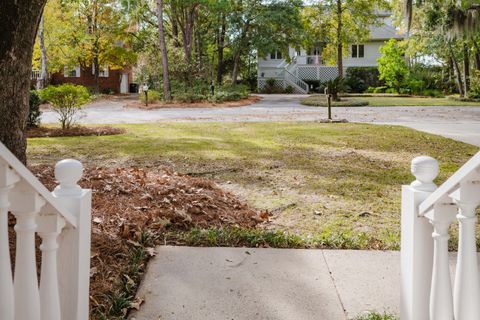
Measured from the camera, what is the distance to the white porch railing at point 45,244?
1475mm

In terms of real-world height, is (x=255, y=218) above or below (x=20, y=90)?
below

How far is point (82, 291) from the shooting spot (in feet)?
6.56

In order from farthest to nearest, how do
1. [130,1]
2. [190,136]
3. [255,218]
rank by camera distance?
[130,1]
[190,136]
[255,218]

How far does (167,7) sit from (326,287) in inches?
1233

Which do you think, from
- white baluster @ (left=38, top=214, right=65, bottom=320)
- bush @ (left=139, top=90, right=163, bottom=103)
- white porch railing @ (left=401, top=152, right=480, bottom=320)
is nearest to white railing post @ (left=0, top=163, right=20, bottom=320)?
white baluster @ (left=38, top=214, right=65, bottom=320)

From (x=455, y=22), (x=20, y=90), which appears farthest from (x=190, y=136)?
(x=455, y=22)

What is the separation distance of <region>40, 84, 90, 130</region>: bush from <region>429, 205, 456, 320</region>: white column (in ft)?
35.9

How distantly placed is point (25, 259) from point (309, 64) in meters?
41.4

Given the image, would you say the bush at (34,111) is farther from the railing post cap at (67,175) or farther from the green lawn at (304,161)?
the railing post cap at (67,175)

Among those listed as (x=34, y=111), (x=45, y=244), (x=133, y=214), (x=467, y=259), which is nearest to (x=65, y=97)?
(x=34, y=111)

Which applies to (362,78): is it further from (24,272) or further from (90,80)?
(24,272)

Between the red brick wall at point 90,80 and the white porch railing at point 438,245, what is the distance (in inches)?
1542

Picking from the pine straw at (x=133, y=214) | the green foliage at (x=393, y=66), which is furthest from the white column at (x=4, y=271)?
the green foliage at (x=393, y=66)

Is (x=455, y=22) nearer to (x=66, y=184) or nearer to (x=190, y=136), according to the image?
(x=190, y=136)
